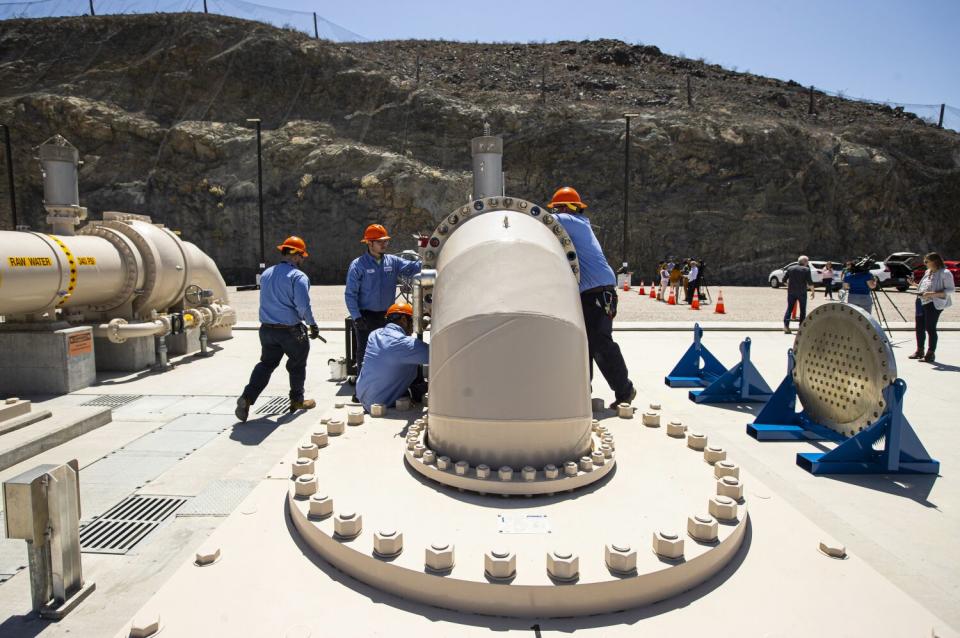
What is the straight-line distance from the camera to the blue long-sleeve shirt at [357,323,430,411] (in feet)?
14.7

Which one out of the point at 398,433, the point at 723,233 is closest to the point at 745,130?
the point at 723,233

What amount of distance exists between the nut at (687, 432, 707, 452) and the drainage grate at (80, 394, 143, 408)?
6.00 m

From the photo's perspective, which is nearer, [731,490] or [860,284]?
[731,490]

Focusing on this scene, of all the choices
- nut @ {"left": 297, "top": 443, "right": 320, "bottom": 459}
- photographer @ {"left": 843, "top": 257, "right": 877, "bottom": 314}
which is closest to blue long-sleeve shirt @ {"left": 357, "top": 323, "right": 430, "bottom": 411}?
nut @ {"left": 297, "top": 443, "right": 320, "bottom": 459}

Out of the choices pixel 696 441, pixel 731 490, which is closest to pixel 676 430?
pixel 696 441

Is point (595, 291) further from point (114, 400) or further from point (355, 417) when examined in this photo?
point (114, 400)

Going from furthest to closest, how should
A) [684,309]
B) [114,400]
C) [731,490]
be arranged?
[684,309] < [114,400] < [731,490]

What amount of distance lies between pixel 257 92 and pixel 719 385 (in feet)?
123

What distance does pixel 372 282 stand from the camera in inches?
242

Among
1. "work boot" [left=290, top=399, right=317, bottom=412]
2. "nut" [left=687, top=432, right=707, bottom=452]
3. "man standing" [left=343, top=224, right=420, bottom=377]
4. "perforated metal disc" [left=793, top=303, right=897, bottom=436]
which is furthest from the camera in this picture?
"man standing" [left=343, top=224, right=420, bottom=377]

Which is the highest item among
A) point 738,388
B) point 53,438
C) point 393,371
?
point 393,371

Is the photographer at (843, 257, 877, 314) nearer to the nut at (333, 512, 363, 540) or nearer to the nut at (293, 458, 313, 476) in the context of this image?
the nut at (293, 458, 313, 476)

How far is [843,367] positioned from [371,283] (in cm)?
455

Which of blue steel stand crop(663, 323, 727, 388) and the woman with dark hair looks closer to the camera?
blue steel stand crop(663, 323, 727, 388)
